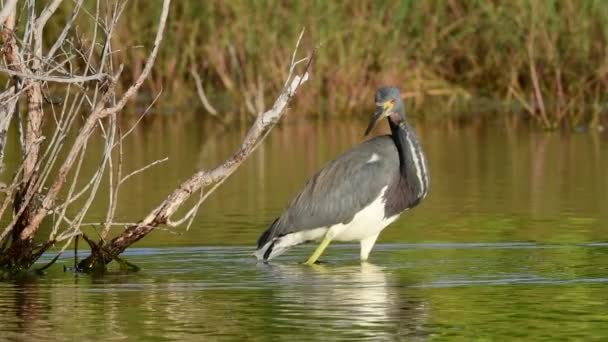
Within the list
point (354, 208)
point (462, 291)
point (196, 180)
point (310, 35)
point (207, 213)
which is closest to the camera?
point (462, 291)

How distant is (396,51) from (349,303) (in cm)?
1279

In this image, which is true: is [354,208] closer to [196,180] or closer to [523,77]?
[196,180]

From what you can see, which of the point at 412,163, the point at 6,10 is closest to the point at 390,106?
the point at 412,163

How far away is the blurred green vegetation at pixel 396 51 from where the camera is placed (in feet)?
67.5

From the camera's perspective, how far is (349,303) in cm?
862

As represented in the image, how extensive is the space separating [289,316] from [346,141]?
10769 millimetres

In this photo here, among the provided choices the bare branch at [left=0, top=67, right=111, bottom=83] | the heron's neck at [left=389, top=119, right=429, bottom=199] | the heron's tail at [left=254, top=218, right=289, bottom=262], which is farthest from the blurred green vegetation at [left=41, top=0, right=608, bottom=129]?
the bare branch at [left=0, top=67, right=111, bottom=83]

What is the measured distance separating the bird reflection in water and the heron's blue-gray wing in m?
0.38

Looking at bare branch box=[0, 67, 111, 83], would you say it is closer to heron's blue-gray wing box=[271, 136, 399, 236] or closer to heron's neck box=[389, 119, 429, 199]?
heron's blue-gray wing box=[271, 136, 399, 236]

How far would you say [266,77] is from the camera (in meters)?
21.3

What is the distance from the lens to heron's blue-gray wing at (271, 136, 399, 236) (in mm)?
10680

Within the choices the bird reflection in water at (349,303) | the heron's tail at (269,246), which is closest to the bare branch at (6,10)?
the bird reflection in water at (349,303)

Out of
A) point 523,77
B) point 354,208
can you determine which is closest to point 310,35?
point 523,77

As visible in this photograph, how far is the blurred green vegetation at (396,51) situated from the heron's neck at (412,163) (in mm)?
9098
